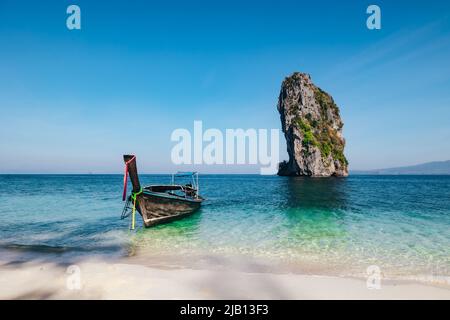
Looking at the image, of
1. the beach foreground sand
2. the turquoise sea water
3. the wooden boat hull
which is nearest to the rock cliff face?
the turquoise sea water

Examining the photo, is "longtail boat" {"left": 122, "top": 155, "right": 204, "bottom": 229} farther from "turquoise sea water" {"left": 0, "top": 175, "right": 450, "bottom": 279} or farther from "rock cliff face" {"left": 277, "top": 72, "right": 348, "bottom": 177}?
"rock cliff face" {"left": 277, "top": 72, "right": 348, "bottom": 177}

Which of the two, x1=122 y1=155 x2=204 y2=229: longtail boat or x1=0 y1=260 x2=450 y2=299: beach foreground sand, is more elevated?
x1=122 y1=155 x2=204 y2=229: longtail boat

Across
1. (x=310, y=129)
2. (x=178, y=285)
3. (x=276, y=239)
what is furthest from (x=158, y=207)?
(x=310, y=129)

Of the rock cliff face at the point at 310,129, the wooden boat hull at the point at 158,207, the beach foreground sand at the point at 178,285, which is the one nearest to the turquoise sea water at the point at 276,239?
the wooden boat hull at the point at 158,207

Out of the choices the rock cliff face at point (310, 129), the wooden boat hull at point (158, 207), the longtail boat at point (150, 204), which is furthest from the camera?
the rock cliff face at point (310, 129)

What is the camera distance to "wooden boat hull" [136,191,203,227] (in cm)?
1481

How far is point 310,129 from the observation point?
96688 millimetres

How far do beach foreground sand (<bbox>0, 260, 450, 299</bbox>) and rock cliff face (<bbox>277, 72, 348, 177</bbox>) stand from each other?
89.7m

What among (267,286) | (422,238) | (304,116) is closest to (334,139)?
(304,116)

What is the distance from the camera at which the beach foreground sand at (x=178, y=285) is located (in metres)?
6.19

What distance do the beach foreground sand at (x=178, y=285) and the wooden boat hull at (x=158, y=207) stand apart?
657 centimetres

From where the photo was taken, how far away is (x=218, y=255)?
10141 mm

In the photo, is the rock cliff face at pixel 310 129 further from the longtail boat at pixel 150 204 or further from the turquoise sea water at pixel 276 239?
the longtail boat at pixel 150 204
